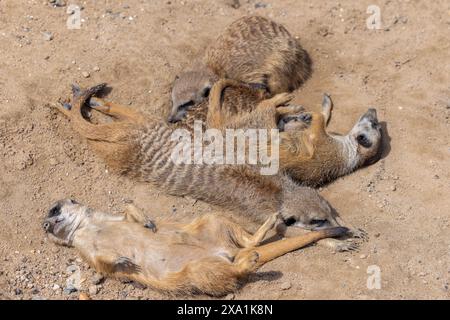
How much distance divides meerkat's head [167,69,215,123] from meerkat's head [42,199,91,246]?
95 cm

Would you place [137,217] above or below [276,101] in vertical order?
below

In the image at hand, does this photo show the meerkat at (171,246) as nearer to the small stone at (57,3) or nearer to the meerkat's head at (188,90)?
the meerkat's head at (188,90)

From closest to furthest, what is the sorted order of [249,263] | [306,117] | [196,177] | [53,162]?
[249,263] → [196,177] → [53,162] → [306,117]

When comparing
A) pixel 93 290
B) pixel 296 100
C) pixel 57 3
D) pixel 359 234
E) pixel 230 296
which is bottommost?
pixel 93 290

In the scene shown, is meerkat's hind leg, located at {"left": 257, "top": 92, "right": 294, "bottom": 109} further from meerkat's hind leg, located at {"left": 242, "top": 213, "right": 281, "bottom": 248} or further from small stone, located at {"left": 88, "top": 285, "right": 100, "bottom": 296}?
small stone, located at {"left": 88, "top": 285, "right": 100, "bottom": 296}

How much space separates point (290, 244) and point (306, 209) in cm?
32

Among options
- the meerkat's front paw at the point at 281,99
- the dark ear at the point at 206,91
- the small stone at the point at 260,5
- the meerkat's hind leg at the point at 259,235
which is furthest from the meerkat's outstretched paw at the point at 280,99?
the small stone at the point at 260,5

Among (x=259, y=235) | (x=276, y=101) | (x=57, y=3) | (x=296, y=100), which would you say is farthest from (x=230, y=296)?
(x=57, y=3)

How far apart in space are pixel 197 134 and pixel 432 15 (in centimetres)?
234

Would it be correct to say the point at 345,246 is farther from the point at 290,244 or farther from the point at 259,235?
the point at 259,235

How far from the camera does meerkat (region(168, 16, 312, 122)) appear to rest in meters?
4.25

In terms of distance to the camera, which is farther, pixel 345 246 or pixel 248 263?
pixel 345 246

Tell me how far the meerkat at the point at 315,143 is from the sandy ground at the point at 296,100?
11cm

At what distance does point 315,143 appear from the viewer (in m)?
3.88
